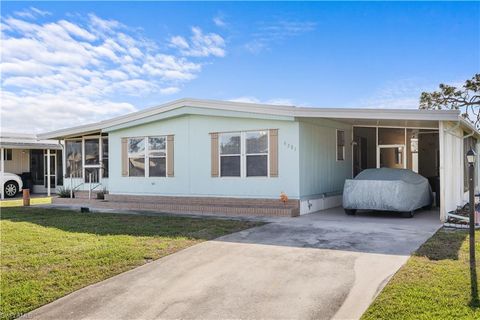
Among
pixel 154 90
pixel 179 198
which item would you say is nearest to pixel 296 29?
pixel 154 90

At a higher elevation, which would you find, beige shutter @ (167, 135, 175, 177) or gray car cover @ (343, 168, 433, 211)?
beige shutter @ (167, 135, 175, 177)

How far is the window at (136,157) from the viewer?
45.3ft

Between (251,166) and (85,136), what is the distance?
25.8 ft

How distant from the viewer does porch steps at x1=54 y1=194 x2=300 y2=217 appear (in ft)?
35.5

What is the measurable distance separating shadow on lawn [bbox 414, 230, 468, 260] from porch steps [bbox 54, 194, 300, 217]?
12.6 feet

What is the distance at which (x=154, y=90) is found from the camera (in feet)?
49.5

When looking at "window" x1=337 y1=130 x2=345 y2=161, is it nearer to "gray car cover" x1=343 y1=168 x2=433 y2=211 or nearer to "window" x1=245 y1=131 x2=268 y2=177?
"gray car cover" x1=343 y1=168 x2=433 y2=211

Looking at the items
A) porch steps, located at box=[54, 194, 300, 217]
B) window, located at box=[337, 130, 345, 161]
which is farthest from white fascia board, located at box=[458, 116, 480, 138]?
porch steps, located at box=[54, 194, 300, 217]

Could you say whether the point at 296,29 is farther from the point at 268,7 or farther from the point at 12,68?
the point at 12,68

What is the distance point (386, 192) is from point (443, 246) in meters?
3.66

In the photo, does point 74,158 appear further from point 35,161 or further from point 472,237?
point 472,237

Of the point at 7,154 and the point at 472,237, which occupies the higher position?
the point at 7,154

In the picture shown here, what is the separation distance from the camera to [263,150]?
11461 mm

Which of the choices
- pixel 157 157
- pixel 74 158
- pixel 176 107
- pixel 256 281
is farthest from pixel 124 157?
pixel 256 281
